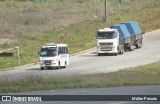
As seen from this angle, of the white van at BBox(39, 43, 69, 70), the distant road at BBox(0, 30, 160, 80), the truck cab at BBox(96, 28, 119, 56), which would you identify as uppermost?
the truck cab at BBox(96, 28, 119, 56)

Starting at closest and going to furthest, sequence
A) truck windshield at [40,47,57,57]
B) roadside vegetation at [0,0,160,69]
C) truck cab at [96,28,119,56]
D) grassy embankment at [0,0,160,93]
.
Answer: grassy embankment at [0,0,160,93] < truck windshield at [40,47,57,57] < truck cab at [96,28,119,56] < roadside vegetation at [0,0,160,69]

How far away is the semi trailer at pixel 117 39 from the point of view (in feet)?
201

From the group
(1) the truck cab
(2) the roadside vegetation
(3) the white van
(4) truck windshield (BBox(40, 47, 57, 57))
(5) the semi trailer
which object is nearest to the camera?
(3) the white van

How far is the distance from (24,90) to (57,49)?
25.2 m

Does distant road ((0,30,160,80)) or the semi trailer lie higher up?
the semi trailer

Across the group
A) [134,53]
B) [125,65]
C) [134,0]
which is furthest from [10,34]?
[134,0]

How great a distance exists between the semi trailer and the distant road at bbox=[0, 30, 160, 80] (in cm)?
91

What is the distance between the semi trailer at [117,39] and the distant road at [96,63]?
0.91 metres

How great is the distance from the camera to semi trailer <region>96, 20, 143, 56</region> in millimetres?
61287

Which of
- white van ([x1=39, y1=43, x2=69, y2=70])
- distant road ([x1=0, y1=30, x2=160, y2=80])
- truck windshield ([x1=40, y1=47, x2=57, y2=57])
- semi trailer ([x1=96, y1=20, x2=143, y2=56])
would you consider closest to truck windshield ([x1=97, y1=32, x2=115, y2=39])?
semi trailer ([x1=96, y1=20, x2=143, y2=56])

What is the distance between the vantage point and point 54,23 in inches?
3314

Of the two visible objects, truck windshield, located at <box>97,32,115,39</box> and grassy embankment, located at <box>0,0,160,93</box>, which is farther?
truck windshield, located at <box>97,32,115,39</box>

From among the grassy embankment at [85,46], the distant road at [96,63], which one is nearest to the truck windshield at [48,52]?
the distant road at [96,63]

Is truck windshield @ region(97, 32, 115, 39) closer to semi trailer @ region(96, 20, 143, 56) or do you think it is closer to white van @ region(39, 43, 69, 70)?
semi trailer @ region(96, 20, 143, 56)
